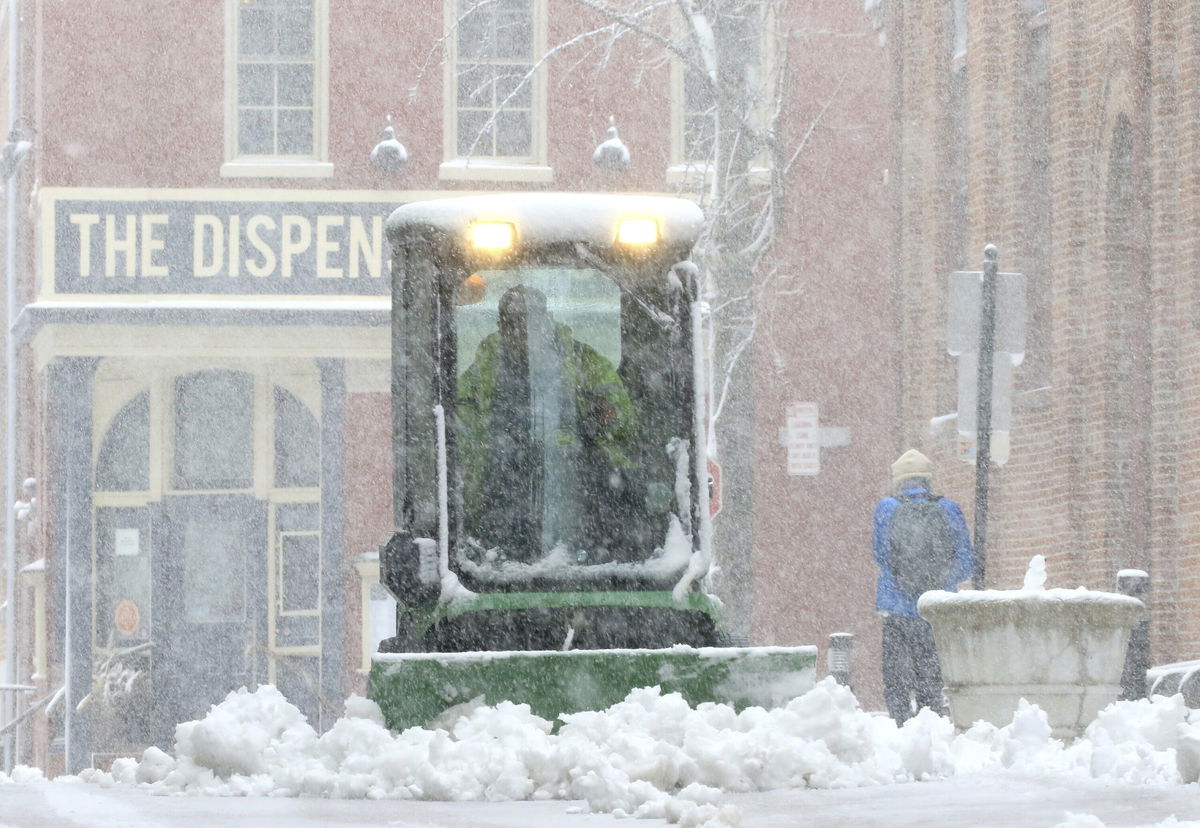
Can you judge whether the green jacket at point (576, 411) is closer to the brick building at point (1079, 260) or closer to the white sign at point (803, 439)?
the brick building at point (1079, 260)

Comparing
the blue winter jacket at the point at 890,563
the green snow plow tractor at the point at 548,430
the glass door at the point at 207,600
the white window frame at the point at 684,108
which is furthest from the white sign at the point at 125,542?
the green snow plow tractor at the point at 548,430

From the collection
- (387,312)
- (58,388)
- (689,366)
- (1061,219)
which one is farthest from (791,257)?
(689,366)

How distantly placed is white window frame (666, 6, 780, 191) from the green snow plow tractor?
11464 mm

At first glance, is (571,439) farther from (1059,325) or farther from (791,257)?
(791,257)

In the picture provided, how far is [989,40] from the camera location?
1838 cm

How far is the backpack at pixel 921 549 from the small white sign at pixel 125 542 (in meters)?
9.36

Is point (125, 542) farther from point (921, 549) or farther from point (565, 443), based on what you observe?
point (565, 443)

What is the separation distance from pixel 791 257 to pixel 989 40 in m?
4.08

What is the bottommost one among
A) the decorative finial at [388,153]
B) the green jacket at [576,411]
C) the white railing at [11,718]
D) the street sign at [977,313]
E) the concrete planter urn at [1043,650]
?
the white railing at [11,718]

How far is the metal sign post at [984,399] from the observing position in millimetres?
12547

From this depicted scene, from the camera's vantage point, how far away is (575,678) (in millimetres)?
9047

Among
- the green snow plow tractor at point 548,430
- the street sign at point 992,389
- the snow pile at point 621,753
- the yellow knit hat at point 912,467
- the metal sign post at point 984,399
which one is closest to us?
the snow pile at point 621,753

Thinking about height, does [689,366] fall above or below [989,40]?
below

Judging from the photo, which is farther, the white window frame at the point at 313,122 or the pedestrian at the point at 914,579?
the white window frame at the point at 313,122
